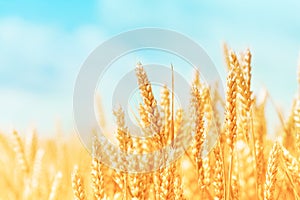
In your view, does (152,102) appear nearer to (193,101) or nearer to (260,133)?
(193,101)

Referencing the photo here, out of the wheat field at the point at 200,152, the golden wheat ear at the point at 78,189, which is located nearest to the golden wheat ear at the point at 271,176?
the wheat field at the point at 200,152

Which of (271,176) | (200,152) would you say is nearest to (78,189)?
(200,152)

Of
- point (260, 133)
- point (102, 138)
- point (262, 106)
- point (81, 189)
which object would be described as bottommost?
point (81, 189)

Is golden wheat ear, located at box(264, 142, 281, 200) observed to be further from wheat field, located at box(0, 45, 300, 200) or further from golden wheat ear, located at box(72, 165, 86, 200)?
golden wheat ear, located at box(72, 165, 86, 200)

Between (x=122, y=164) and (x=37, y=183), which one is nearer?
(x=122, y=164)

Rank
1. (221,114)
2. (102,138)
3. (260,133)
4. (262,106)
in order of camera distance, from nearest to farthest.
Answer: (102,138) < (221,114) < (260,133) < (262,106)

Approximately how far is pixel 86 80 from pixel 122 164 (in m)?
0.36

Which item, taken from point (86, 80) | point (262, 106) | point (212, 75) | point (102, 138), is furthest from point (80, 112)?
point (262, 106)

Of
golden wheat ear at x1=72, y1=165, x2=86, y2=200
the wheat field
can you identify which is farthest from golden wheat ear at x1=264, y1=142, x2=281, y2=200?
golden wheat ear at x1=72, y1=165, x2=86, y2=200

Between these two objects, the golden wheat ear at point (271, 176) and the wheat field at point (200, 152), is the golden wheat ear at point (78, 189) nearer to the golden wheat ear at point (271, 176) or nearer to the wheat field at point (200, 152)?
the wheat field at point (200, 152)

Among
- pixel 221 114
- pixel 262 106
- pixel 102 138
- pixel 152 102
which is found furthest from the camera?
pixel 262 106

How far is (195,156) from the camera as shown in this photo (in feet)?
3.04

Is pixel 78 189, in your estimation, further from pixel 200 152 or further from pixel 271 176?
pixel 271 176

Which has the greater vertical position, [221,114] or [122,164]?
[221,114]
